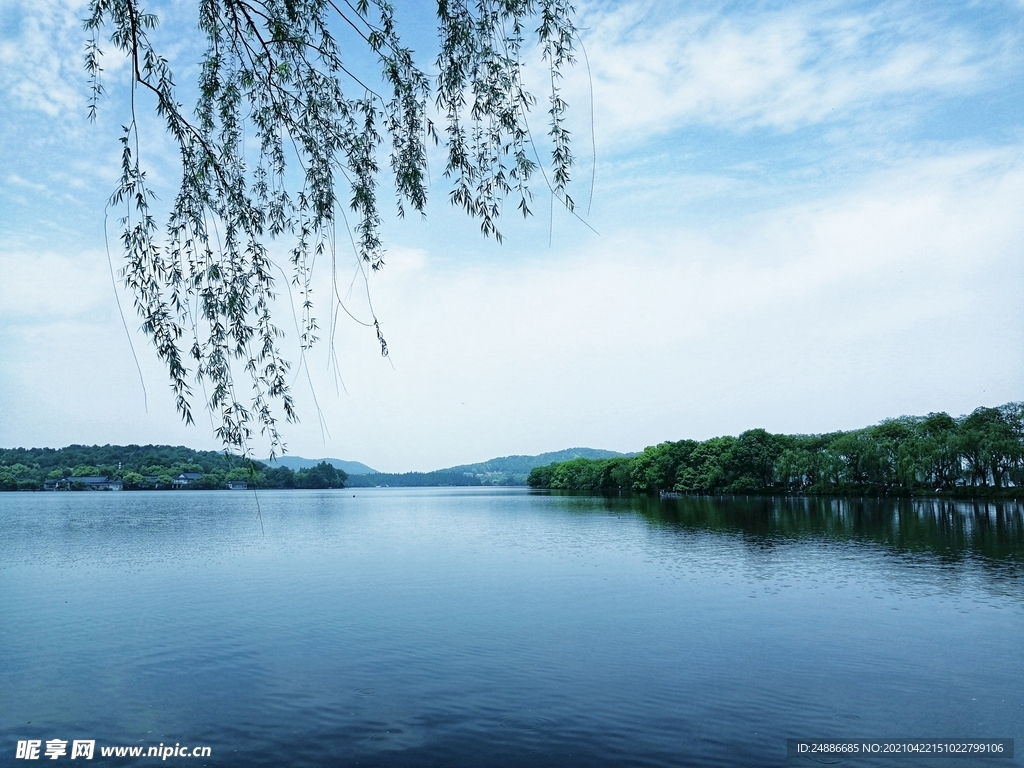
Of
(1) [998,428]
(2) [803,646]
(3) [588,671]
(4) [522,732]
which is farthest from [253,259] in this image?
(1) [998,428]

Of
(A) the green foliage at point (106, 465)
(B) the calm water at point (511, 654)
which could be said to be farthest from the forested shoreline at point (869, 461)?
(A) the green foliage at point (106, 465)

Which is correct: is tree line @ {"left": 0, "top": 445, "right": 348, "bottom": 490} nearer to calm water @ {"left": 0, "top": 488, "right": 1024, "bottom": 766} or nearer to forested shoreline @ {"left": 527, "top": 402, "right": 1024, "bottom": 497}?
forested shoreline @ {"left": 527, "top": 402, "right": 1024, "bottom": 497}

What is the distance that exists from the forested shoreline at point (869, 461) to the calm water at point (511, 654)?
6373cm

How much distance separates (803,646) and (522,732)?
10450mm

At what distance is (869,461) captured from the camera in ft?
341

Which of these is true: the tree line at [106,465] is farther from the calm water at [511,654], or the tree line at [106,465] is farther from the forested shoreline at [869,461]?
the calm water at [511,654]

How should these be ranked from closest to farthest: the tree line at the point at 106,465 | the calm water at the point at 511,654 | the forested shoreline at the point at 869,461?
the calm water at the point at 511,654 → the forested shoreline at the point at 869,461 → the tree line at the point at 106,465

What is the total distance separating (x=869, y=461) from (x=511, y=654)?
102532 mm

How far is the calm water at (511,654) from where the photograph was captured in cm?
1293

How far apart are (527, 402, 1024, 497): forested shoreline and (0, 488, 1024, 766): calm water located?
63.7 meters

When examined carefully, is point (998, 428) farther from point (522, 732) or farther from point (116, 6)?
point (116, 6)

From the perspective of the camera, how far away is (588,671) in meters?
16.9

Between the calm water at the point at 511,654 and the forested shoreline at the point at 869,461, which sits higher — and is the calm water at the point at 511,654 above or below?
below

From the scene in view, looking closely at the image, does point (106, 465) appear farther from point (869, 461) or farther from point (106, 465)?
point (869, 461)
